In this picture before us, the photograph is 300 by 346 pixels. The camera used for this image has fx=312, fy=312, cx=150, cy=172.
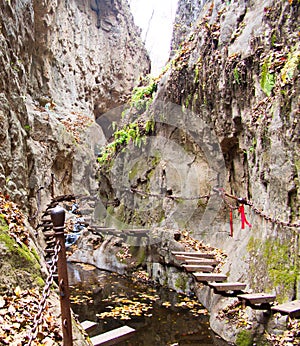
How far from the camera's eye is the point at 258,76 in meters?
6.96

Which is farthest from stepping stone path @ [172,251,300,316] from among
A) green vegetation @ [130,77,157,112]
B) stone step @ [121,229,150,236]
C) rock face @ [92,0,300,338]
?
green vegetation @ [130,77,157,112]

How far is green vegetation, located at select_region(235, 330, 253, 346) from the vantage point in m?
4.78

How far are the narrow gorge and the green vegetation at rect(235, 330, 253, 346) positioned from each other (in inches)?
0.7

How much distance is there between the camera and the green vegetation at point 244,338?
4.78 m

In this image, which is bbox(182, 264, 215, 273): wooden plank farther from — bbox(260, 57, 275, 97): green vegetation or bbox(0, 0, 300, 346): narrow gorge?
bbox(260, 57, 275, 97): green vegetation

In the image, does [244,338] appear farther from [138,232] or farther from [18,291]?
[138,232]

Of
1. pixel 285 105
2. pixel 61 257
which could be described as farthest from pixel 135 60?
pixel 61 257

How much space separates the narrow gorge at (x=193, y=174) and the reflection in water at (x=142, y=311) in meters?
0.36

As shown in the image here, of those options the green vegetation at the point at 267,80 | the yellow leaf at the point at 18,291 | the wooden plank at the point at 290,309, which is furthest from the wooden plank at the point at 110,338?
A: the green vegetation at the point at 267,80

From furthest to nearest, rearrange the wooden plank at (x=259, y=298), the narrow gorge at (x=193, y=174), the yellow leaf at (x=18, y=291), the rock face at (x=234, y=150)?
1. the rock face at (x=234, y=150)
2. the narrow gorge at (x=193, y=174)
3. the wooden plank at (x=259, y=298)
4. the yellow leaf at (x=18, y=291)

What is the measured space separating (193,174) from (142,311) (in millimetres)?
4520

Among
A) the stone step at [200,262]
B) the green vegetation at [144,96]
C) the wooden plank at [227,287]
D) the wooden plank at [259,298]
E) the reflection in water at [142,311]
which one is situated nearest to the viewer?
the wooden plank at [259,298]

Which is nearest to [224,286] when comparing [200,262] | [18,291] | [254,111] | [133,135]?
[200,262]

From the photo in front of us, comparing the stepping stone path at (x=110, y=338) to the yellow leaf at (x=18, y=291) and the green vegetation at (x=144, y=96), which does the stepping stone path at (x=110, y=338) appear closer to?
the yellow leaf at (x=18, y=291)
